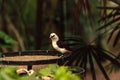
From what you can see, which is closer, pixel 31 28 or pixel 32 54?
pixel 32 54

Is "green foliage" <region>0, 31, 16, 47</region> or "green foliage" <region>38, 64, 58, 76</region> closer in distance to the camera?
"green foliage" <region>38, 64, 58, 76</region>

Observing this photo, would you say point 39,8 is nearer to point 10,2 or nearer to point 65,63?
point 10,2

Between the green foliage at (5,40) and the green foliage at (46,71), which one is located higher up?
the green foliage at (5,40)

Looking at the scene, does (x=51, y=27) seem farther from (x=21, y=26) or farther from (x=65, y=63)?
(x=65, y=63)

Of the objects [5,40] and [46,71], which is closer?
[46,71]

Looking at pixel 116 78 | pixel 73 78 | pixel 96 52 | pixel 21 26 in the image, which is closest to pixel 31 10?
pixel 21 26

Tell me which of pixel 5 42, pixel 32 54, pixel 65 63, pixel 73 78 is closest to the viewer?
pixel 73 78

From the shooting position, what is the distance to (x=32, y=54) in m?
1.58

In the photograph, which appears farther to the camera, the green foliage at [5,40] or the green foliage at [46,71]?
the green foliage at [5,40]

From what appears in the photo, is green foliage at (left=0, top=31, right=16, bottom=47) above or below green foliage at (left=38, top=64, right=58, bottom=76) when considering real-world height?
above

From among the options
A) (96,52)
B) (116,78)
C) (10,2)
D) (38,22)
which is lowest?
(116,78)

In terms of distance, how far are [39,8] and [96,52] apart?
1.04m

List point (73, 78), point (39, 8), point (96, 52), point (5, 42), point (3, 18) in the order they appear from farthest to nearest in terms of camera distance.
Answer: point (3, 18) → point (5, 42) → point (39, 8) → point (96, 52) → point (73, 78)

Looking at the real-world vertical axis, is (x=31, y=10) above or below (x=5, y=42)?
above
